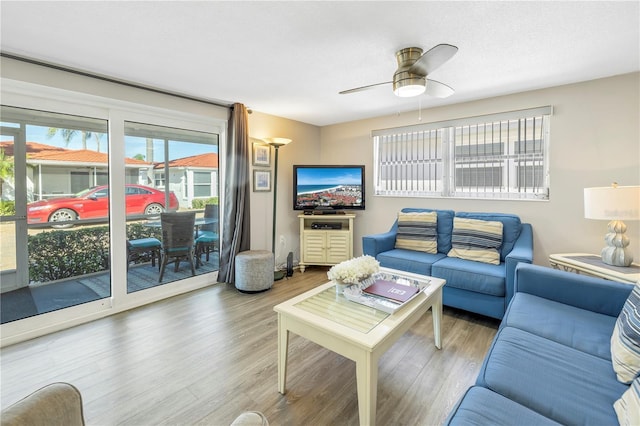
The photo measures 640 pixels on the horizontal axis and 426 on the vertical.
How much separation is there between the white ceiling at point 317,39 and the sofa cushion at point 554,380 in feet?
6.07

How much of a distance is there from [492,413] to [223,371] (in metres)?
1.61

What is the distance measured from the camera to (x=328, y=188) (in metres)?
4.28

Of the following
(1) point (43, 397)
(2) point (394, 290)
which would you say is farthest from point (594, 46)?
(1) point (43, 397)

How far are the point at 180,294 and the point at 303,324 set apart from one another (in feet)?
7.42

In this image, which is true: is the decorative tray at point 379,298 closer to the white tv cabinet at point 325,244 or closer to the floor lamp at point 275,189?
the white tv cabinet at point 325,244

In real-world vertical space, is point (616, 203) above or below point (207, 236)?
above

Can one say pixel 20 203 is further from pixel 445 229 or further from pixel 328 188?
pixel 445 229

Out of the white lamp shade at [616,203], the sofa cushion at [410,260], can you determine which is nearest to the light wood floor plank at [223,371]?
the sofa cushion at [410,260]

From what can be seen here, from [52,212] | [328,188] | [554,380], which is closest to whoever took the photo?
[554,380]

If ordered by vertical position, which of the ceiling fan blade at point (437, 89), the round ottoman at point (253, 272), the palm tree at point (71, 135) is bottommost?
the round ottoman at point (253, 272)

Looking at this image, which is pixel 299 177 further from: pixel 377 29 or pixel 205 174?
pixel 377 29

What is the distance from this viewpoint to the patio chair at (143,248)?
301 centimetres

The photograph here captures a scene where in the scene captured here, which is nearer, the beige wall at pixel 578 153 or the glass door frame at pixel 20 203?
the glass door frame at pixel 20 203

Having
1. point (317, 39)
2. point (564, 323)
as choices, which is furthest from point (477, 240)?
point (317, 39)
